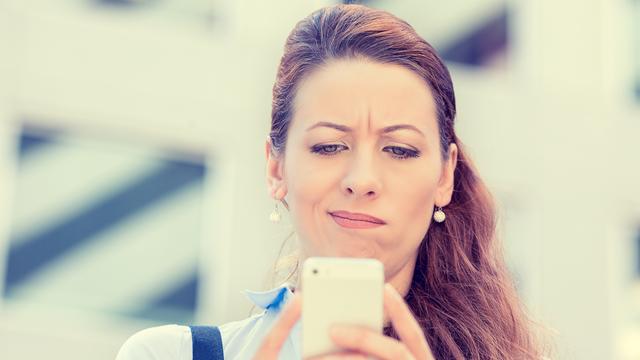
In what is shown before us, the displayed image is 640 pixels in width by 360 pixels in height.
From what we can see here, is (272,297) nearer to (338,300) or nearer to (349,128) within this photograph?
(349,128)

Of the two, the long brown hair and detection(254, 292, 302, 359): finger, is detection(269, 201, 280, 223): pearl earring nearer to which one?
the long brown hair

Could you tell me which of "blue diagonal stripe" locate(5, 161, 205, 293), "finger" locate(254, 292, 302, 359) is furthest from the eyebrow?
"blue diagonal stripe" locate(5, 161, 205, 293)

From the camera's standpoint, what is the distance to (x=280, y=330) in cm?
152

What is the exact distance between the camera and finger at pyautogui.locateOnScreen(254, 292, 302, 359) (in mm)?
1515

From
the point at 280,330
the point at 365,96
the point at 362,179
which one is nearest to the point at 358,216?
the point at 362,179

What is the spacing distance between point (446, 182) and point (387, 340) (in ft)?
2.54

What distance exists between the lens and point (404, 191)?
199 cm

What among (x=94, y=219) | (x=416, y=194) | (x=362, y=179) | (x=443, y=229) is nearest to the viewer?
(x=362, y=179)

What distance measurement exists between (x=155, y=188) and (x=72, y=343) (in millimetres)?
1203

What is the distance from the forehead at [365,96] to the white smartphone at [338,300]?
479 mm

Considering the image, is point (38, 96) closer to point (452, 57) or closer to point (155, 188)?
point (155, 188)

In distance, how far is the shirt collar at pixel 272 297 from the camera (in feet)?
6.77

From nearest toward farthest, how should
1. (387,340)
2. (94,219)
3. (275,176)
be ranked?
1. (387,340)
2. (275,176)
3. (94,219)

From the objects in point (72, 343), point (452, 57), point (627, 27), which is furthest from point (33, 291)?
point (627, 27)
